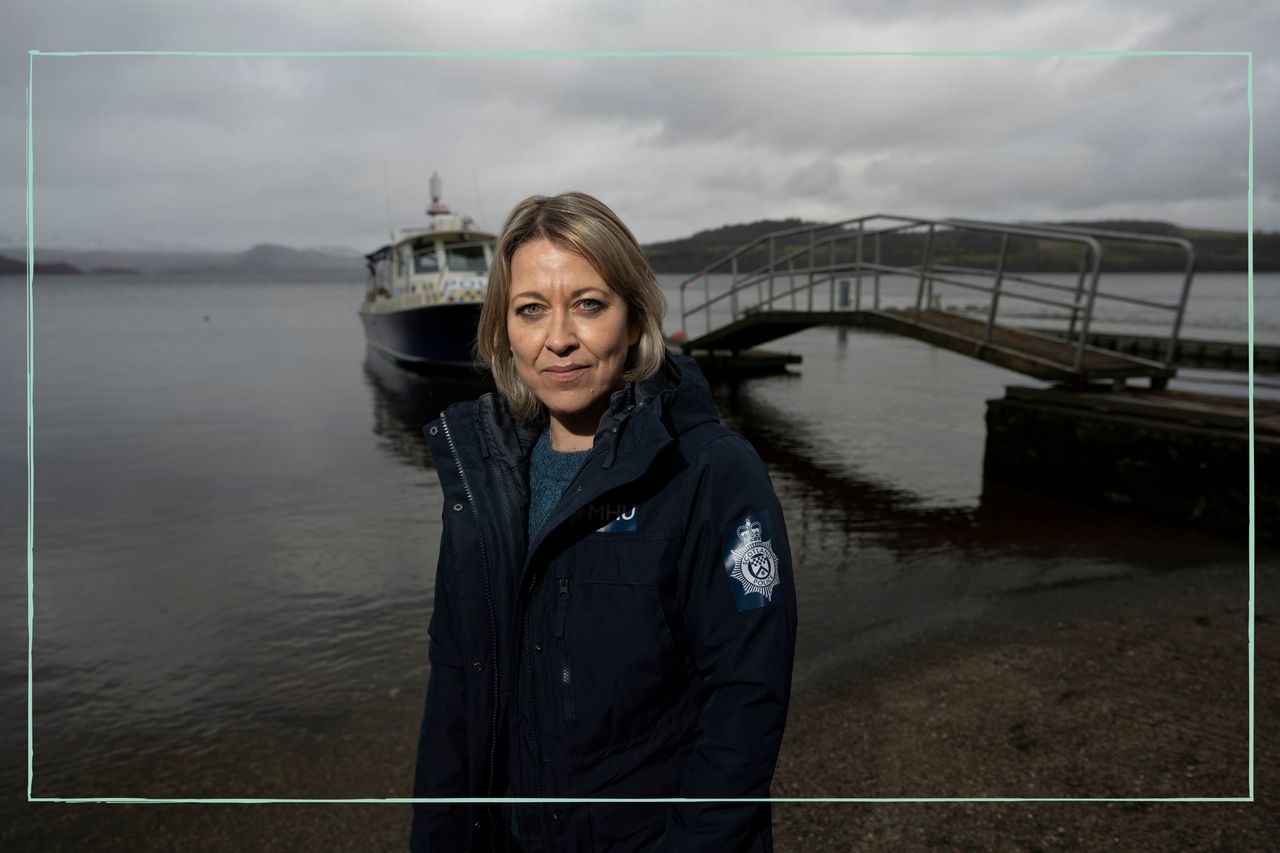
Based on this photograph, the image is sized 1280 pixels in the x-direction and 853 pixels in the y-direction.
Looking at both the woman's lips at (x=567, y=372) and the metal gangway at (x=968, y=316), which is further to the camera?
the metal gangway at (x=968, y=316)

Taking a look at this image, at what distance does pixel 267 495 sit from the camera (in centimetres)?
866

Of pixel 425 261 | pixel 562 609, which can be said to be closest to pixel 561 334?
pixel 562 609

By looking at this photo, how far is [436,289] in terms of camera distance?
64.9 ft

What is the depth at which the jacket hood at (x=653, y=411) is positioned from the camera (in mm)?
1377

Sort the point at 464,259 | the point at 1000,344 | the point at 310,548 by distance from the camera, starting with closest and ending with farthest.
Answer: the point at 310,548
the point at 1000,344
the point at 464,259

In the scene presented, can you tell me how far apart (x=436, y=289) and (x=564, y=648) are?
19.3 m

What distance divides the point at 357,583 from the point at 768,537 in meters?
5.06

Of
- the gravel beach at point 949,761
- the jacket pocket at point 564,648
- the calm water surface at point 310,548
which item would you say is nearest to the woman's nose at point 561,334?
the jacket pocket at point 564,648

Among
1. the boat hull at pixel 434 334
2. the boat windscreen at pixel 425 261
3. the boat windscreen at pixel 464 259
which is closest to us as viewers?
the boat hull at pixel 434 334

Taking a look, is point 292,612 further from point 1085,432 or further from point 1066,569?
point 1085,432

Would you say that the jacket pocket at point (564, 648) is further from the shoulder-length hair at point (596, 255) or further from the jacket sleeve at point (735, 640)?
the shoulder-length hair at point (596, 255)

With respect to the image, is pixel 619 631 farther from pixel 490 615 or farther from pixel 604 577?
pixel 490 615

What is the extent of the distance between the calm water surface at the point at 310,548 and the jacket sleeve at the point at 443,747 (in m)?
2.63

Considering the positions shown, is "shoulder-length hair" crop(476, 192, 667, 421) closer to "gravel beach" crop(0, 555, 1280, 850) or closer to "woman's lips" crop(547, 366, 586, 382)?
"woman's lips" crop(547, 366, 586, 382)
